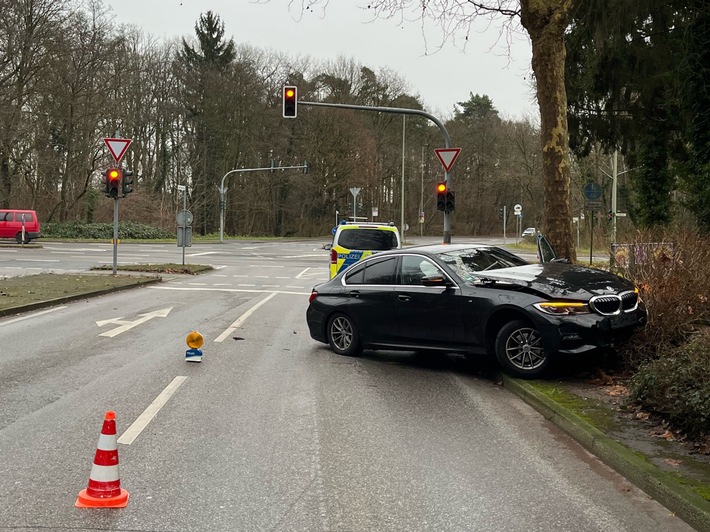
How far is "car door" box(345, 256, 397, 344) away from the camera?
934 centimetres

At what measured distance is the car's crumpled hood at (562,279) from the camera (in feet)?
25.6

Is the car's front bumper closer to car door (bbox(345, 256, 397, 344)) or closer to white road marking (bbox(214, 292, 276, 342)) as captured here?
car door (bbox(345, 256, 397, 344))

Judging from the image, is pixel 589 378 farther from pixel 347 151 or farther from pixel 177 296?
pixel 347 151

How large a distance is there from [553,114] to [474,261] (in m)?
4.73

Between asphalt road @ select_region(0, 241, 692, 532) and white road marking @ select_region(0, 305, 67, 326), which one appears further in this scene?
white road marking @ select_region(0, 305, 67, 326)

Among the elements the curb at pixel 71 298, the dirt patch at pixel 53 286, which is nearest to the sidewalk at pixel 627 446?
the curb at pixel 71 298

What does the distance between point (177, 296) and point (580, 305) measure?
41.5 feet

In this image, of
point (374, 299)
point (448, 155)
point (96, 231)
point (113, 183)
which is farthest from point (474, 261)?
point (96, 231)

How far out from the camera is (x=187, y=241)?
27594 millimetres

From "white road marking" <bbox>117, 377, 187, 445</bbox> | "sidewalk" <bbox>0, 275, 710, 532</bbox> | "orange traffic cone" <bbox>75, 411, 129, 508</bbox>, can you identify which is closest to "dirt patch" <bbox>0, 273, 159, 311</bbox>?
"white road marking" <bbox>117, 377, 187, 445</bbox>

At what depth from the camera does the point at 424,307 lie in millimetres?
8820

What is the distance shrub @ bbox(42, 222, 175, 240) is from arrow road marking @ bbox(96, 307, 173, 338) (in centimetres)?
3815

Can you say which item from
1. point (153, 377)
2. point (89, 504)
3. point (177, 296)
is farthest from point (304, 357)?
point (177, 296)

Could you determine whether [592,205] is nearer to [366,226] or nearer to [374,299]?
[366,226]
